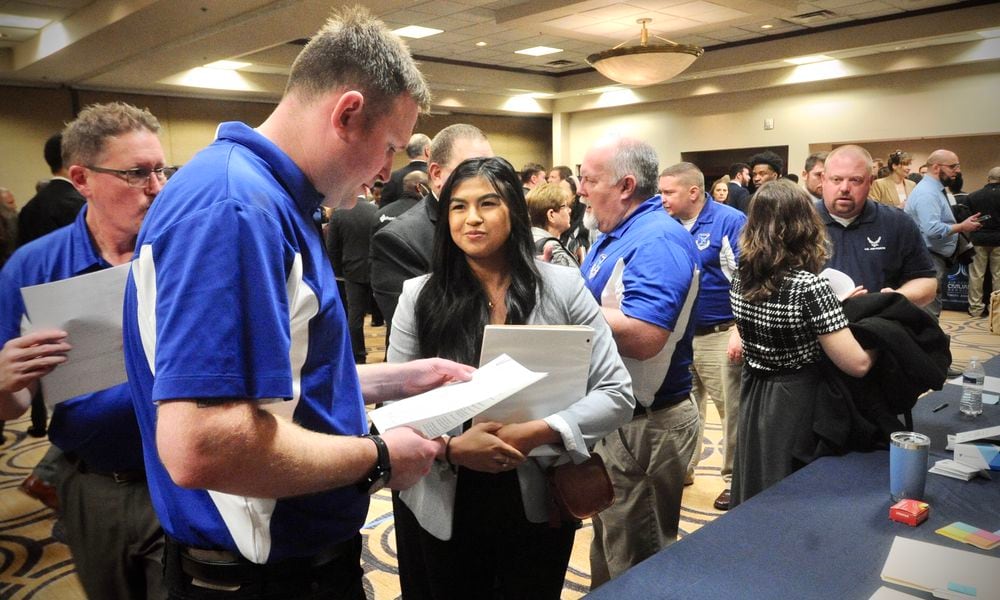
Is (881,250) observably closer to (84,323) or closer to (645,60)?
(84,323)

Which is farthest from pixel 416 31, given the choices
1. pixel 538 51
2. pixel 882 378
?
pixel 882 378

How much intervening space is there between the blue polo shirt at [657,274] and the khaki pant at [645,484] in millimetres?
102

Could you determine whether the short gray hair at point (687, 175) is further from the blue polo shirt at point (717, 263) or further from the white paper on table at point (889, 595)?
the white paper on table at point (889, 595)

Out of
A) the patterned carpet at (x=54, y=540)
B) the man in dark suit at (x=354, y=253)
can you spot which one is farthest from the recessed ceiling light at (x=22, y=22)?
the patterned carpet at (x=54, y=540)

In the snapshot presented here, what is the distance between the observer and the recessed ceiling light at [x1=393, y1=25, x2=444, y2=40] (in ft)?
29.4

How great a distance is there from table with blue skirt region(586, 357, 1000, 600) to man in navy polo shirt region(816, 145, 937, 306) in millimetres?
1134

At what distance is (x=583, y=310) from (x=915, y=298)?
189 centimetres

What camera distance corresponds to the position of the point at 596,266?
2418mm

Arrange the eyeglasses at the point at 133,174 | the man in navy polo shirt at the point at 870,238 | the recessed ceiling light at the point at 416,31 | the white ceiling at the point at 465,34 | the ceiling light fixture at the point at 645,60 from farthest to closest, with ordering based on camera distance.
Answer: the recessed ceiling light at the point at 416,31 → the white ceiling at the point at 465,34 → the ceiling light fixture at the point at 645,60 → the man in navy polo shirt at the point at 870,238 → the eyeglasses at the point at 133,174

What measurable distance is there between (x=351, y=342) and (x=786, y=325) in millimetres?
1364

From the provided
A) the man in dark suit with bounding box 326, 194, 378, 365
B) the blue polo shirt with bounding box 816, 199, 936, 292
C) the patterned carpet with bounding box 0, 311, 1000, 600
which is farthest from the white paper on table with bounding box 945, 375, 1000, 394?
the man in dark suit with bounding box 326, 194, 378, 365

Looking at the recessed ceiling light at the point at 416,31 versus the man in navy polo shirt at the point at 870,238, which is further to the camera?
the recessed ceiling light at the point at 416,31

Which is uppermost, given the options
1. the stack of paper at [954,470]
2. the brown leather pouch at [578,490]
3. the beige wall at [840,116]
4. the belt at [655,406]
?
the beige wall at [840,116]

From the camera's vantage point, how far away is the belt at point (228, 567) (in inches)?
41.0
